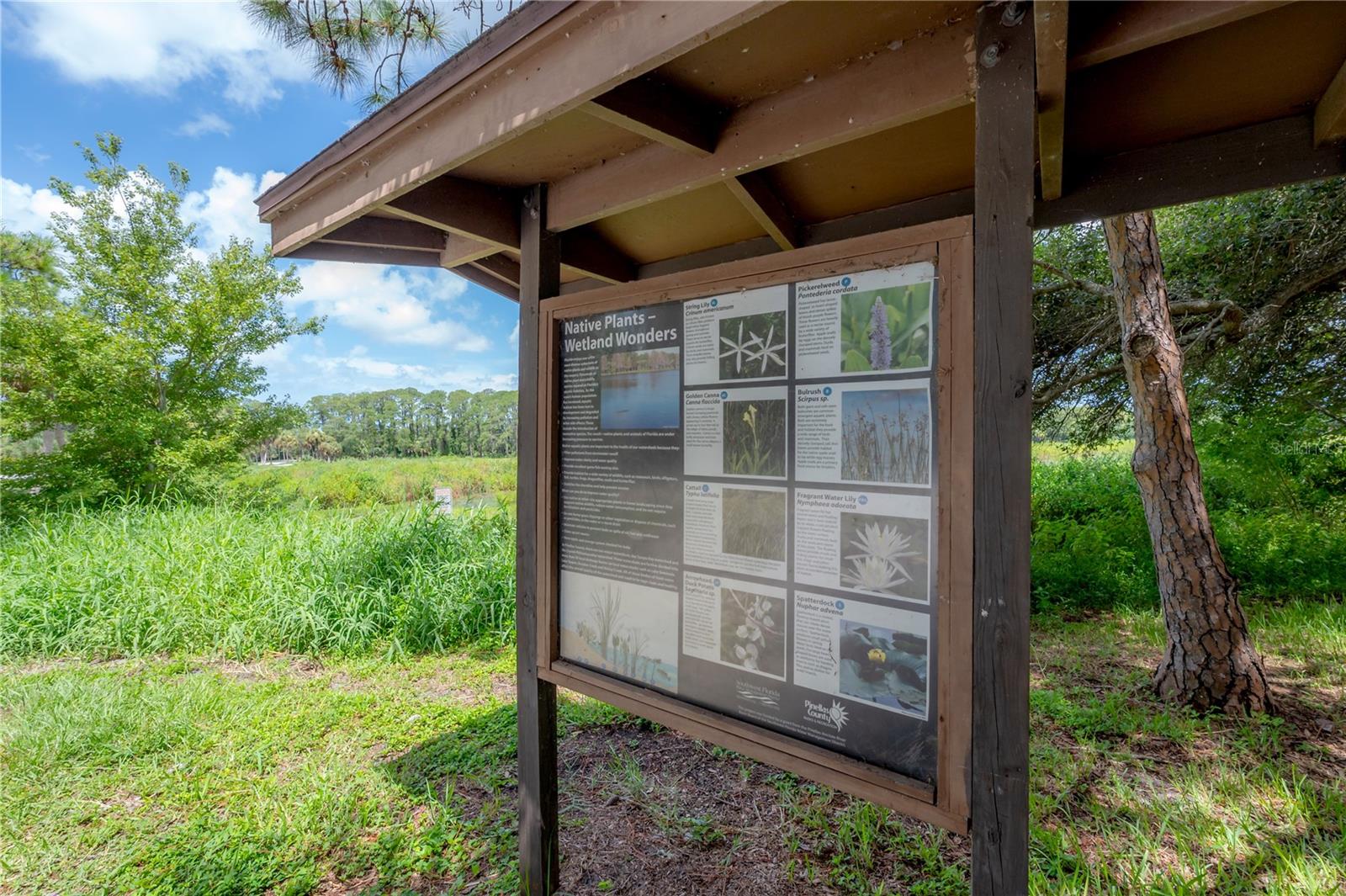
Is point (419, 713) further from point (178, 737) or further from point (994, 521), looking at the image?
point (994, 521)

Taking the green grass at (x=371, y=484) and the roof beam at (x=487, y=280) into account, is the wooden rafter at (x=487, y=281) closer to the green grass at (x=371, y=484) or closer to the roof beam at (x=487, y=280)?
the roof beam at (x=487, y=280)

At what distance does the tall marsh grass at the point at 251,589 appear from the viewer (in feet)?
13.8

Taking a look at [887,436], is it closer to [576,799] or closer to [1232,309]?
[576,799]

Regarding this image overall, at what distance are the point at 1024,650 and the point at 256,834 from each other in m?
2.84

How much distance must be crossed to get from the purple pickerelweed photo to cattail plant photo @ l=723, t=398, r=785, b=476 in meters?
0.24

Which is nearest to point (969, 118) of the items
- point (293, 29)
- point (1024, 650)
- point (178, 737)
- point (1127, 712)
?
point (1024, 650)

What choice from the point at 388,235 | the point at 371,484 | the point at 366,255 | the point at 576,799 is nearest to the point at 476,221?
the point at 388,235

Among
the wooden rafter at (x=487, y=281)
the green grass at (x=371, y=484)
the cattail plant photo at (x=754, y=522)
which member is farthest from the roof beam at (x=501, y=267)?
the green grass at (x=371, y=484)

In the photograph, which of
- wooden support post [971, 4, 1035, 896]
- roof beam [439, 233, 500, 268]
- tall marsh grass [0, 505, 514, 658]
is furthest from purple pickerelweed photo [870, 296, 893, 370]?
tall marsh grass [0, 505, 514, 658]

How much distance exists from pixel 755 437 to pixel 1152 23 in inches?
40.1

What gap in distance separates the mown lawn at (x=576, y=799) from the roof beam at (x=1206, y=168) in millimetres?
2041

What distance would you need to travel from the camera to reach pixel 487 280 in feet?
8.87

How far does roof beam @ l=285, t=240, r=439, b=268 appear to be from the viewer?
85.7 inches

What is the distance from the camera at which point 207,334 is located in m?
8.67
